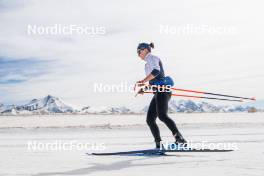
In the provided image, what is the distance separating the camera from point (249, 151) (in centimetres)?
812

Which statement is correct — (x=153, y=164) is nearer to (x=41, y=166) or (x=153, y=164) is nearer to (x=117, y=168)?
(x=117, y=168)

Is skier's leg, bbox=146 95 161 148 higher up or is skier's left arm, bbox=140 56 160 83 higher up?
skier's left arm, bbox=140 56 160 83

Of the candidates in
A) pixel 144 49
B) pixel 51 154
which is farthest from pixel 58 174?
pixel 144 49

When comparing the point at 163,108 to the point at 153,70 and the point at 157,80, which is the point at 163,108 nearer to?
the point at 157,80
